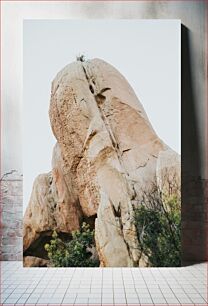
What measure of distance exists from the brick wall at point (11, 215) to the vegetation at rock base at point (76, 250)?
11.1 inches

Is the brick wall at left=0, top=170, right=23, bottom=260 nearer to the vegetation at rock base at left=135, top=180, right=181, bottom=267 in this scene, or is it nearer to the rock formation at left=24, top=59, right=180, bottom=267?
the rock formation at left=24, top=59, right=180, bottom=267

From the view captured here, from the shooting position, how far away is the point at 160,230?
3.33 meters

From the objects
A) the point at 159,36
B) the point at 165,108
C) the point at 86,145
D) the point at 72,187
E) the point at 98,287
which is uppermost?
the point at 159,36

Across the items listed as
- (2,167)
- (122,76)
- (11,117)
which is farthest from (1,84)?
(122,76)

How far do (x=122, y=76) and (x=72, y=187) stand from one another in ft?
2.67

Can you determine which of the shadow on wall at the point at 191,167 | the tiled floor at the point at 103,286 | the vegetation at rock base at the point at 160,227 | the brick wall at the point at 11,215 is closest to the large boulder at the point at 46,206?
the brick wall at the point at 11,215

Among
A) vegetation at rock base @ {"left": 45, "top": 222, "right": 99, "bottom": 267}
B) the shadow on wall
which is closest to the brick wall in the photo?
vegetation at rock base @ {"left": 45, "top": 222, "right": 99, "bottom": 267}

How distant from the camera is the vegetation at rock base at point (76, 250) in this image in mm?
3367

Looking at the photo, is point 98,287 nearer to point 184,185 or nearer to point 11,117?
point 184,185

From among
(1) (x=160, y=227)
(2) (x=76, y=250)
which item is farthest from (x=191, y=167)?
(2) (x=76, y=250)

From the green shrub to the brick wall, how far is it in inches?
32.7

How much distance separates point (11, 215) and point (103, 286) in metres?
0.94

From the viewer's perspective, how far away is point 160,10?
3.54 meters

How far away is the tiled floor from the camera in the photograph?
8.82ft
